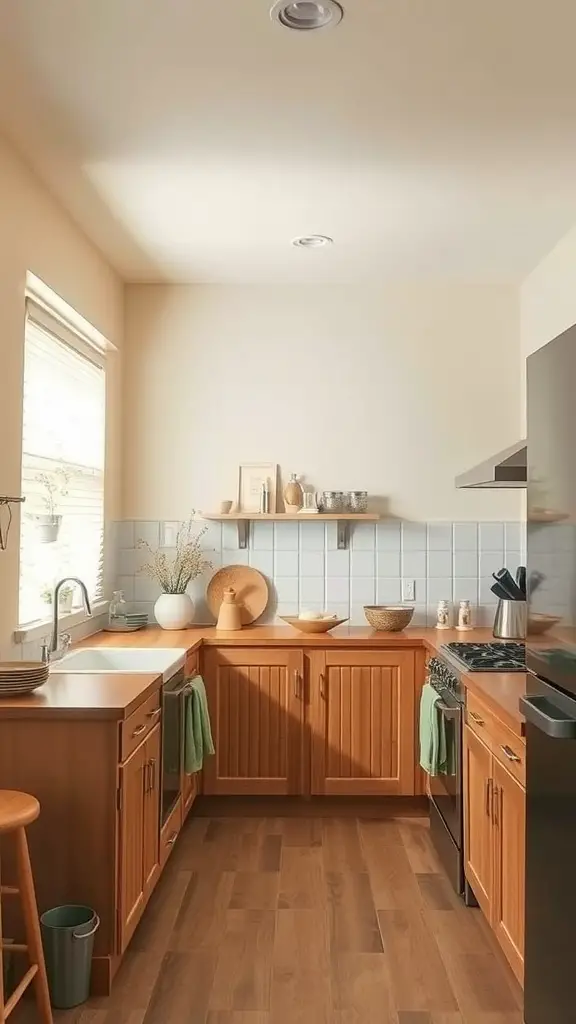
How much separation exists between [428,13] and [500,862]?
8.09ft

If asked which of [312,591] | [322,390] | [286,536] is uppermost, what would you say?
[322,390]

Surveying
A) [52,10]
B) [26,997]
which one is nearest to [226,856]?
[26,997]

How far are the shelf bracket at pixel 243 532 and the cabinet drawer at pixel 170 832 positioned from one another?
5.04ft

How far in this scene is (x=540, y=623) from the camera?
212 centimetres

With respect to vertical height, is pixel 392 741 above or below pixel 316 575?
below

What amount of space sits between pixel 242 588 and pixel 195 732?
114 centimetres

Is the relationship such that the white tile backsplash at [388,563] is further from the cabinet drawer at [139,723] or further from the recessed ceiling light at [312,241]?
the cabinet drawer at [139,723]

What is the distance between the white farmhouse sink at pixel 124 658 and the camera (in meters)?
3.90

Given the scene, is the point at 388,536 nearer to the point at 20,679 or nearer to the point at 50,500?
the point at 50,500

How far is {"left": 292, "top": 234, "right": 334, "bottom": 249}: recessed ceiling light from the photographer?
4.20 m

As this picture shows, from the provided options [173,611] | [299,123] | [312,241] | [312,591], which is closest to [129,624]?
[173,611]

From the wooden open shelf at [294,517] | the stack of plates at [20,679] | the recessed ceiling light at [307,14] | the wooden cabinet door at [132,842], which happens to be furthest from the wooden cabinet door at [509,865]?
the recessed ceiling light at [307,14]

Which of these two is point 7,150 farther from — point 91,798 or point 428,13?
point 91,798

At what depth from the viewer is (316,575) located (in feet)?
16.4
